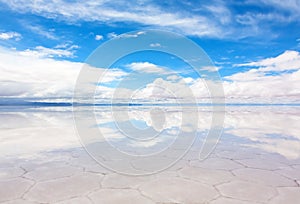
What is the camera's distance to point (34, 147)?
11.2 feet

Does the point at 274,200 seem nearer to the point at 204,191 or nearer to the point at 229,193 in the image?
the point at 229,193

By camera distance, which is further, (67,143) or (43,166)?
(67,143)

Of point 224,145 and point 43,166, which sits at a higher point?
point 224,145

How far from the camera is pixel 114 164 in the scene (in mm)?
2648

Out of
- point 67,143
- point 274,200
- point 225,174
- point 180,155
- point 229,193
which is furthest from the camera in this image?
point 67,143

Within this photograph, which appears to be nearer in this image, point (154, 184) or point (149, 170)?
point (154, 184)

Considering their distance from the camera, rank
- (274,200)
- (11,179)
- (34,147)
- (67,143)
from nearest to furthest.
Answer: (274,200) → (11,179) → (34,147) → (67,143)

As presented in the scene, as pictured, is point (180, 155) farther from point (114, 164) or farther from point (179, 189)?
point (179, 189)

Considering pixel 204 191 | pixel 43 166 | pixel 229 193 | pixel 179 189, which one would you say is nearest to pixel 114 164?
pixel 43 166

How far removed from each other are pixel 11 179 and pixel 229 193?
1.87m

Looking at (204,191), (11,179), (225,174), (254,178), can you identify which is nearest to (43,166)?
(11,179)

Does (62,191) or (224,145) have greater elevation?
(224,145)

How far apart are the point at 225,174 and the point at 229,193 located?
47 cm

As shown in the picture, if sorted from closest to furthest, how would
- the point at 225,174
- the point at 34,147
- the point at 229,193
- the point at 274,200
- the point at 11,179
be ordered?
the point at 274,200 < the point at 229,193 < the point at 11,179 < the point at 225,174 < the point at 34,147
